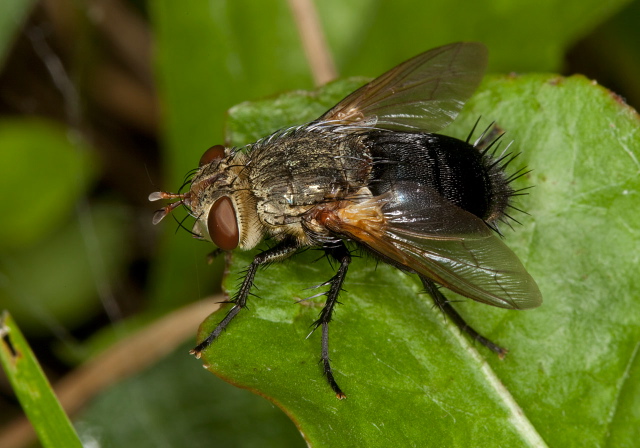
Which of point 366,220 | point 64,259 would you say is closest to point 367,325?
point 366,220

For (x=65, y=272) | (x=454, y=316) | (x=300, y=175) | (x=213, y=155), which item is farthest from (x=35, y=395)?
(x=65, y=272)

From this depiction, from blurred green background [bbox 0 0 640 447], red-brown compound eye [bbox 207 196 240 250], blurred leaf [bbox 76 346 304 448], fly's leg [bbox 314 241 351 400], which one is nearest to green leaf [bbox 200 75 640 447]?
fly's leg [bbox 314 241 351 400]

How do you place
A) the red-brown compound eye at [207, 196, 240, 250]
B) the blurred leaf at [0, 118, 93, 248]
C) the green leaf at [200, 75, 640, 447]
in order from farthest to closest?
the blurred leaf at [0, 118, 93, 248] < the red-brown compound eye at [207, 196, 240, 250] < the green leaf at [200, 75, 640, 447]

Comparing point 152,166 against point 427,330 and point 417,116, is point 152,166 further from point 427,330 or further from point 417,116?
point 427,330

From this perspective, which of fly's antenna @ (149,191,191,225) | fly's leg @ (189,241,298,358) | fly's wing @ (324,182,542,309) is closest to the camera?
fly's wing @ (324,182,542,309)

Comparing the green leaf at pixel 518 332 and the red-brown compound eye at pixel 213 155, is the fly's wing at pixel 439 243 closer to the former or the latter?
the green leaf at pixel 518 332

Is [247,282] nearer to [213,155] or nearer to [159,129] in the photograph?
[213,155]

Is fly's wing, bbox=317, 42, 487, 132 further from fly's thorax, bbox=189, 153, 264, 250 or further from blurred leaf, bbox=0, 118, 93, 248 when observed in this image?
blurred leaf, bbox=0, 118, 93, 248

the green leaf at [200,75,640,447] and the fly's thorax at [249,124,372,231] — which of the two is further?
the fly's thorax at [249,124,372,231]
